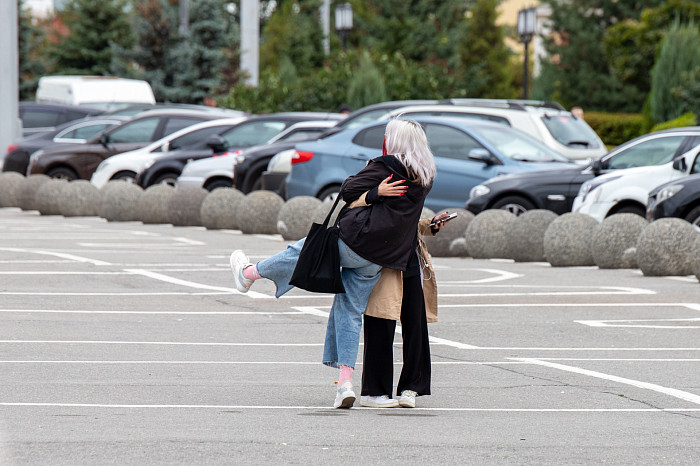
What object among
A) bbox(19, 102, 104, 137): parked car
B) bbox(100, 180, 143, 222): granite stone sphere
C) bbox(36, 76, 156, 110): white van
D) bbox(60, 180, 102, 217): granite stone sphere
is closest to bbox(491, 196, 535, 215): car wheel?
bbox(100, 180, 143, 222): granite stone sphere

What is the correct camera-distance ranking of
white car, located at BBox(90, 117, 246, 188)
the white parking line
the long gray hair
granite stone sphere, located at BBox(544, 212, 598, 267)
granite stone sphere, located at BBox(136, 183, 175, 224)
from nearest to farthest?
the long gray hair
the white parking line
granite stone sphere, located at BBox(544, 212, 598, 267)
granite stone sphere, located at BBox(136, 183, 175, 224)
white car, located at BBox(90, 117, 246, 188)

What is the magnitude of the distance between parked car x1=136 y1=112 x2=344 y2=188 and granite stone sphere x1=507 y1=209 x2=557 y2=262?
8.62 m

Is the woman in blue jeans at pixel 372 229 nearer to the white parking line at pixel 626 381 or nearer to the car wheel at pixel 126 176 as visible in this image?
the white parking line at pixel 626 381

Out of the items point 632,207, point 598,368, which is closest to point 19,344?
point 598,368

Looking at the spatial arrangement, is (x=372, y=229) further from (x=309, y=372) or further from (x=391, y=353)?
(x=309, y=372)

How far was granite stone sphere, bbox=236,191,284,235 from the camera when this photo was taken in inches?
742

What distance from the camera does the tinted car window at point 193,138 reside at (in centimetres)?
2427

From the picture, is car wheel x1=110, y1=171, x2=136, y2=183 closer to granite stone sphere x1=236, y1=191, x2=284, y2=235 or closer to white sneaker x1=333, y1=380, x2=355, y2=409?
granite stone sphere x1=236, y1=191, x2=284, y2=235

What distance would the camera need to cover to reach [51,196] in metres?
22.7

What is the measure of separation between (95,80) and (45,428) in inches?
1318

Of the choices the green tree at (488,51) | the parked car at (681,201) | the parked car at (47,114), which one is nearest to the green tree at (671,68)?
the parked car at (47,114)

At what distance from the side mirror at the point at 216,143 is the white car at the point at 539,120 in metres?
3.13

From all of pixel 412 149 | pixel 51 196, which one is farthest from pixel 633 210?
pixel 51 196

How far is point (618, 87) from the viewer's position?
53719 millimetres
